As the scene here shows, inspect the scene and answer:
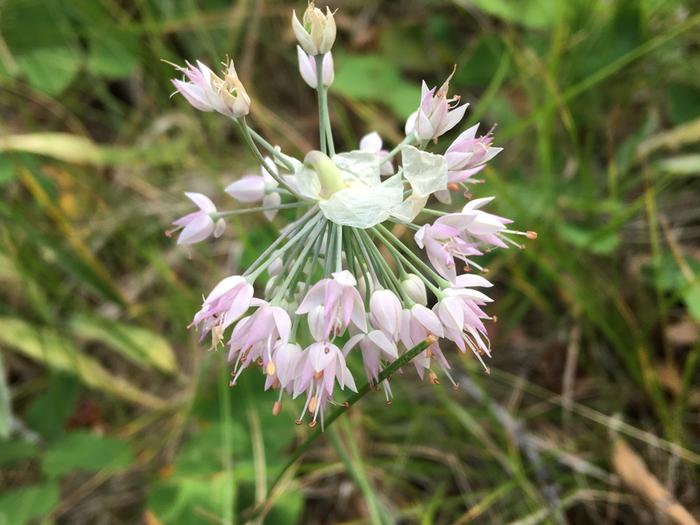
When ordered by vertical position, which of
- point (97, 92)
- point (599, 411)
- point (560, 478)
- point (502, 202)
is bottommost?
point (560, 478)

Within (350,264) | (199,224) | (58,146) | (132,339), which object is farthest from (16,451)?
(350,264)

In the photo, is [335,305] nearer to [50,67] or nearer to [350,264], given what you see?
[350,264]

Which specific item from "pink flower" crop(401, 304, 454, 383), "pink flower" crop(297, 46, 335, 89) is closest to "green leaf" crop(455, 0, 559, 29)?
"pink flower" crop(297, 46, 335, 89)

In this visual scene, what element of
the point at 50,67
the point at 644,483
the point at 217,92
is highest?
the point at 50,67

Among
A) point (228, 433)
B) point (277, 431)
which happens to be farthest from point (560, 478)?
point (228, 433)

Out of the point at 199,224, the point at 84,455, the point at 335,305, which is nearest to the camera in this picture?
the point at 335,305

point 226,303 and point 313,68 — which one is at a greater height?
point 313,68

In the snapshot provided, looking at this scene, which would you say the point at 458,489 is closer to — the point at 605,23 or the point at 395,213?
the point at 395,213
